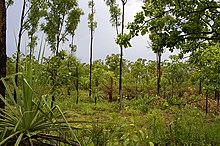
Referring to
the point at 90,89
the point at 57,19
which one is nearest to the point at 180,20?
the point at 90,89

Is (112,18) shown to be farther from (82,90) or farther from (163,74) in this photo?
(82,90)

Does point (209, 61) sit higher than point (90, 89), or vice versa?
point (209, 61)

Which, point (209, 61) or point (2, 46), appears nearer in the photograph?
point (2, 46)

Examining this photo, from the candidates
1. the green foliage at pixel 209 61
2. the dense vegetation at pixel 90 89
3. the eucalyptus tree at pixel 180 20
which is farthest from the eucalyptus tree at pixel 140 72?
the eucalyptus tree at pixel 180 20

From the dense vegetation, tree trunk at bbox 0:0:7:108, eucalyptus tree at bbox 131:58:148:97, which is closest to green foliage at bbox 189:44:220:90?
the dense vegetation

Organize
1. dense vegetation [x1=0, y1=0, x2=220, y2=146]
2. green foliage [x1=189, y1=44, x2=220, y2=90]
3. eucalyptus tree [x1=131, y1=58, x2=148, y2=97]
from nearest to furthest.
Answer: dense vegetation [x1=0, y1=0, x2=220, y2=146], green foliage [x1=189, y1=44, x2=220, y2=90], eucalyptus tree [x1=131, y1=58, x2=148, y2=97]

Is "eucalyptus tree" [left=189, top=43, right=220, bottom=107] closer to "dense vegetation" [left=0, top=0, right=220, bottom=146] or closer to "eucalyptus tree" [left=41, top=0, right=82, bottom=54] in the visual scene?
"dense vegetation" [left=0, top=0, right=220, bottom=146]

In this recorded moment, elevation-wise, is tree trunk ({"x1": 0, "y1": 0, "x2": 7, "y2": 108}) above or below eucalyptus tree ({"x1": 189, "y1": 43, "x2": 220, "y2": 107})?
below

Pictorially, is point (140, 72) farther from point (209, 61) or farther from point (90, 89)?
point (90, 89)

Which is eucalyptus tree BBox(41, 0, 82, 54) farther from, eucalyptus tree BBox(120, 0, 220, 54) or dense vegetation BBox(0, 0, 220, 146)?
eucalyptus tree BBox(120, 0, 220, 54)

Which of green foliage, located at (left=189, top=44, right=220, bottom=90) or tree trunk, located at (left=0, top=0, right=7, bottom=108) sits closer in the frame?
tree trunk, located at (left=0, top=0, right=7, bottom=108)

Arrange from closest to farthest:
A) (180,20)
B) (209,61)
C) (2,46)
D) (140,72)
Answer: (2,46) < (180,20) < (209,61) < (140,72)

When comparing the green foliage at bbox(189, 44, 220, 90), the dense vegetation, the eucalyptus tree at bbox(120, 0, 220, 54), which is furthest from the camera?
the green foliage at bbox(189, 44, 220, 90)

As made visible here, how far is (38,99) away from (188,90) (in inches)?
1030
